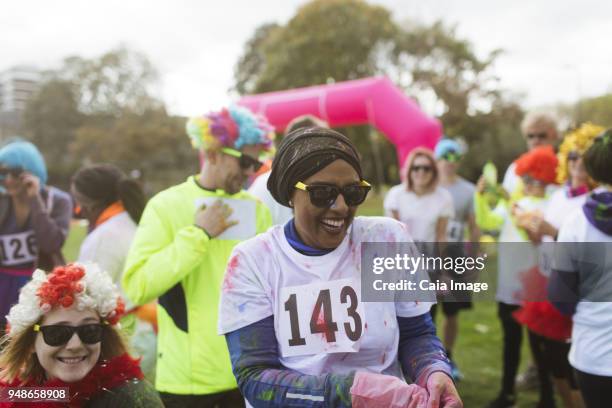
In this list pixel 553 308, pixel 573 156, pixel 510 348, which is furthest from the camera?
pixel 510 348

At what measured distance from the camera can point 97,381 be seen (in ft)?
6.18

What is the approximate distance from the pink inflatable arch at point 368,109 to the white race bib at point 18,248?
5.30 m

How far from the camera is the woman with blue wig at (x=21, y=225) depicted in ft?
11.0

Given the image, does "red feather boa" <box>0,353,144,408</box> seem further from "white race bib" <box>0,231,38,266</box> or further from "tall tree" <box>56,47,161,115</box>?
"tall tree" <box>56,47,161,115</box>

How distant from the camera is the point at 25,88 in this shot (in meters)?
81.4

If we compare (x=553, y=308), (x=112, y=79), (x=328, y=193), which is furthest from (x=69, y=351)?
(x=112, y=79)

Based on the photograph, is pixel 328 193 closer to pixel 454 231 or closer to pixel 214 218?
pixel 214 218

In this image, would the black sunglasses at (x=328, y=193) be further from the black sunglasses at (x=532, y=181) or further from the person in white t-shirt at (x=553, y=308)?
the black sunglasses at (x=532, y=181)

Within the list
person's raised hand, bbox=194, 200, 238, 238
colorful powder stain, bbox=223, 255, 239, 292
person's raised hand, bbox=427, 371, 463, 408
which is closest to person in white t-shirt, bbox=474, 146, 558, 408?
person's raised hand, bbox=194, 200, 238, 238

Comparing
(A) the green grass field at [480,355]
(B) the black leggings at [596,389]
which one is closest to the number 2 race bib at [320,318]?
(B) the black leggings at [596,389]

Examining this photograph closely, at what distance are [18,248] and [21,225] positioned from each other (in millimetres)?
151

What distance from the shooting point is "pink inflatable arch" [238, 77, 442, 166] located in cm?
823

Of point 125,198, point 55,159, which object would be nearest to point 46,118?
point 55,159

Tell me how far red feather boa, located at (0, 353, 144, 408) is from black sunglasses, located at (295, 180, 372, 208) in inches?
40.4
